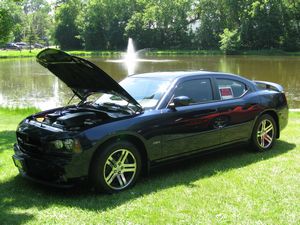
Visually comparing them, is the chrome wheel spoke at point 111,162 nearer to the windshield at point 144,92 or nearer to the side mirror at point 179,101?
the windshield at point 144,92

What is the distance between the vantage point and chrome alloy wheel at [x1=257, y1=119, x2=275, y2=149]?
727 cm

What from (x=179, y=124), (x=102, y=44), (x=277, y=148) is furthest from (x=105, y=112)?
(x=102, y=44)

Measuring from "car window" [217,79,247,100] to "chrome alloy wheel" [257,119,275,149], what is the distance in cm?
70

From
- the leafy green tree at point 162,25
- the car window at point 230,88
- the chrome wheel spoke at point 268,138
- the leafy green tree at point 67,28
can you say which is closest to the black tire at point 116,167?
the car window at point 230,88

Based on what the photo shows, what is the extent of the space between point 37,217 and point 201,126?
2.81m

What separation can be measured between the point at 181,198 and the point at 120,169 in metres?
0.88

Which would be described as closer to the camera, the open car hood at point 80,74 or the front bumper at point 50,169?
the front bumper at point 50,169

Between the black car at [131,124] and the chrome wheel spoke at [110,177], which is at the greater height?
the black car at [131,124]

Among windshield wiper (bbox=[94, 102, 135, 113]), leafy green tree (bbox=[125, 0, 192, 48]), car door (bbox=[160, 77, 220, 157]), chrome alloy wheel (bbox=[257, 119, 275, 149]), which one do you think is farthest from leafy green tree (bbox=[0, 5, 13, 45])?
leafy green tree (bbox=[125, 0, 192, 48])

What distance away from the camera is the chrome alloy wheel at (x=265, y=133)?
7.27 m

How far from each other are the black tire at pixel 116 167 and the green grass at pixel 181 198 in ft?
0.48

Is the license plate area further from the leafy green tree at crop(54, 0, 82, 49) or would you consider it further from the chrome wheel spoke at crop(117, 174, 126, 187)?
the leafy green tree at crop(54, 0, 82, 49)

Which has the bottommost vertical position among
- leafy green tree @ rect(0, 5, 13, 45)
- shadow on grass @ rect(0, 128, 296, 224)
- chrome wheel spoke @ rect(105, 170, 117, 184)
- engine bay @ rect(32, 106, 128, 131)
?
shadow on grass @ rect(0, 128, 296, 224)

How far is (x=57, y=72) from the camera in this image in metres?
6.40
